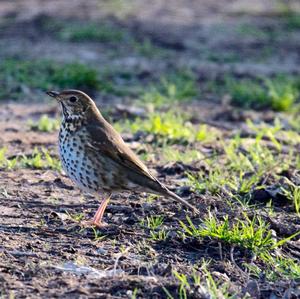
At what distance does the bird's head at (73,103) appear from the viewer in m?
7.69

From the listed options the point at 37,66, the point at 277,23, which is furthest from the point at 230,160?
the point at 277,23

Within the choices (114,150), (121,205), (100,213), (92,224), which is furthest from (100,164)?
(121,205)

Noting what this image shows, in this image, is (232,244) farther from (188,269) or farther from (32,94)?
(32,94)

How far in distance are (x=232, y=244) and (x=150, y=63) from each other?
7652 millimetres

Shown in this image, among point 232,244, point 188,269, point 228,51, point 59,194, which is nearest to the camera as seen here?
point 188,269

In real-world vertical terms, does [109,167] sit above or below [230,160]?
above

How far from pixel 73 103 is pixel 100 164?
635 millimetres

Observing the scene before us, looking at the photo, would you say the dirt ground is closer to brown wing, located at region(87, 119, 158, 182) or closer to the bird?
the bird

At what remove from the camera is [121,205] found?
791 cm

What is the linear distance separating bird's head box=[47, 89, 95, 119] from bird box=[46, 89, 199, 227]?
0.18 feet

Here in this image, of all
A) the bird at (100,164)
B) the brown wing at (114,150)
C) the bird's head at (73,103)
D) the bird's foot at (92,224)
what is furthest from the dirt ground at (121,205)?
the bird's head at (73,103)

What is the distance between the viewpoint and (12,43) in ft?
48.7

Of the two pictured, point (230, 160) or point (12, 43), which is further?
point (12, 43)

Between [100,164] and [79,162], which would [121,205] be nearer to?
[100,164]
